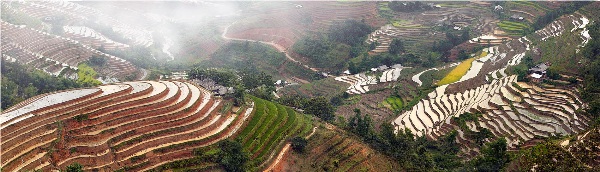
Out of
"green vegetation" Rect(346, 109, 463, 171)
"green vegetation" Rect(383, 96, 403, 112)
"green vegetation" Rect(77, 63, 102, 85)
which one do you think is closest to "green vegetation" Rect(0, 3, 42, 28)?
"green vegetation" Rect(77, 63, 102, 85)

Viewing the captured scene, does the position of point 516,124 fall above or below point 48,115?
below

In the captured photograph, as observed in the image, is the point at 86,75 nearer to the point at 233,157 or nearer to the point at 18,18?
the point at 18,18

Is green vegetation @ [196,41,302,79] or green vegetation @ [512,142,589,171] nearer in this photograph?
green vegetation @ [512,142,589,171]

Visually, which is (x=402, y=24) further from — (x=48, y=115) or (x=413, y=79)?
(x=48, y=115)

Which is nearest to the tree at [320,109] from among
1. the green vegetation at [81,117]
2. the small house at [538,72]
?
the small house at [538,72]

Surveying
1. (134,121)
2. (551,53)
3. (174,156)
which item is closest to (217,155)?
(174,156)

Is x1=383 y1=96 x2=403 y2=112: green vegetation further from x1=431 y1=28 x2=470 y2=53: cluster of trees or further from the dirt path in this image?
x1=431 y1=28 x2=470 y2=53: cluster of trees
